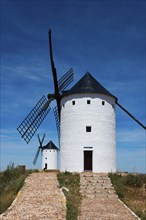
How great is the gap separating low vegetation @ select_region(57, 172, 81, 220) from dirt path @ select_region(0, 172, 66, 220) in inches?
11.3

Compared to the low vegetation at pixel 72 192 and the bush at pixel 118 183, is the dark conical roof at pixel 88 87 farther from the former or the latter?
the low vegetation at pixel 72 192

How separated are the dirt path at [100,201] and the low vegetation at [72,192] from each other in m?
0.28

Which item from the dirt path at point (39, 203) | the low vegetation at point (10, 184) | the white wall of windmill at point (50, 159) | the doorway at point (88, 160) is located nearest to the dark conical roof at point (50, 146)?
the white wall of windmill at point (50, 159)

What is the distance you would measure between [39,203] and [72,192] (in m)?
3.76

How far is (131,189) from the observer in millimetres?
20688

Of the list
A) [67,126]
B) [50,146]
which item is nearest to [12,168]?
[67,126]

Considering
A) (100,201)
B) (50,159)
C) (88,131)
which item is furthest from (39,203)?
(50,159)

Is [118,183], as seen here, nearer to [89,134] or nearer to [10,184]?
[89,134]

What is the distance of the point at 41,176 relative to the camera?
22375mm

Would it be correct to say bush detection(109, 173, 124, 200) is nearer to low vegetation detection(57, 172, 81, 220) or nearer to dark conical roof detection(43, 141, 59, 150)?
low vegetation detection(57, 172, 81, 220)

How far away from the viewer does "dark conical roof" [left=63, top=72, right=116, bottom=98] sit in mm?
26480

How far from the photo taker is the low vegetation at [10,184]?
1561 centimetres

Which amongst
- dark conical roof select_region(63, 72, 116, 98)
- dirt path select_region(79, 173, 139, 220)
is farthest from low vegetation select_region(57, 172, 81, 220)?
dark conical roof select_region(63, 72, 116, 98)

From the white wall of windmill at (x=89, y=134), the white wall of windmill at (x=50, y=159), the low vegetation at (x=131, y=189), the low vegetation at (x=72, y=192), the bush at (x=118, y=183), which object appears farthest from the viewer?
the white wall of windmill at (x=50, y=159)
